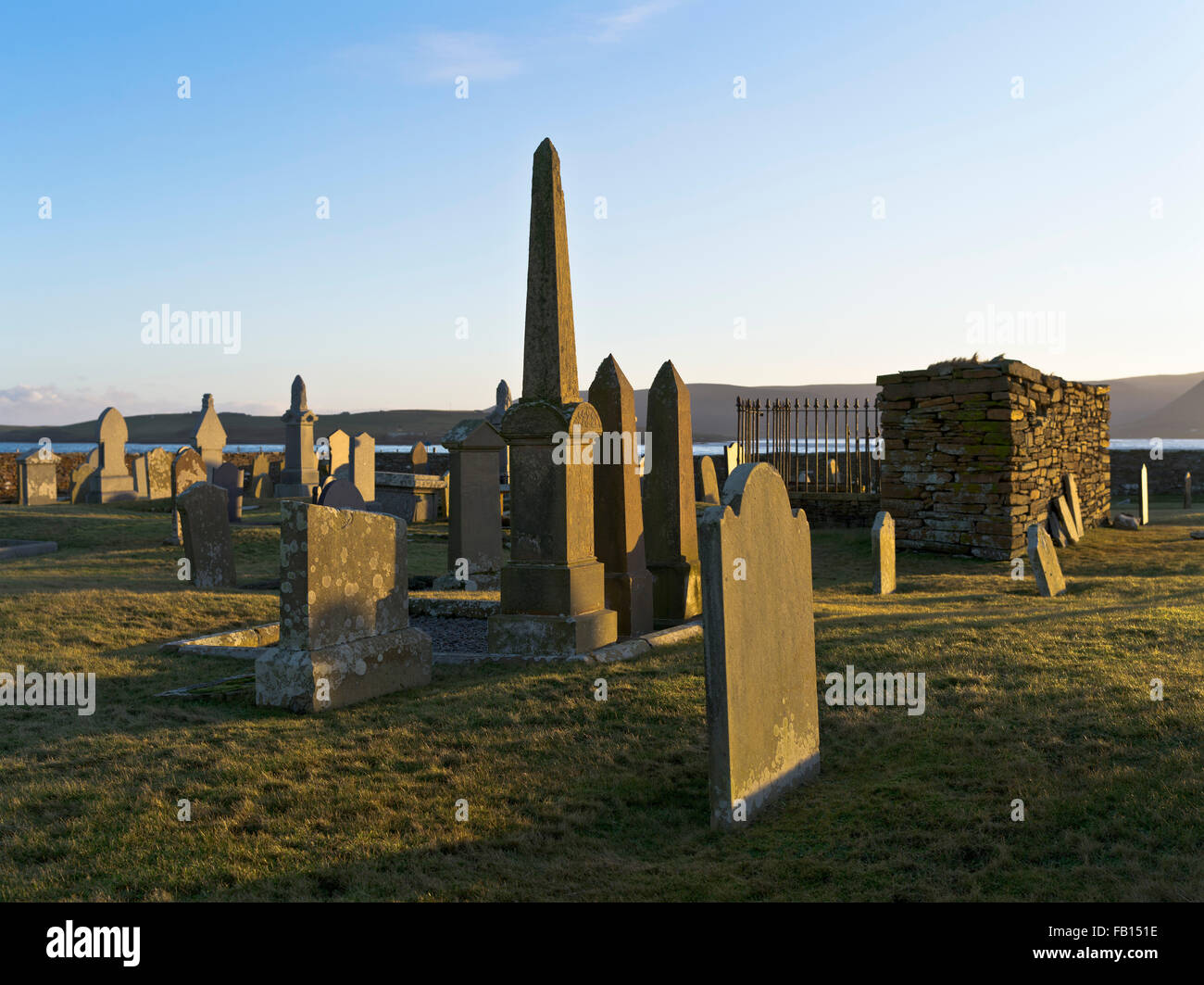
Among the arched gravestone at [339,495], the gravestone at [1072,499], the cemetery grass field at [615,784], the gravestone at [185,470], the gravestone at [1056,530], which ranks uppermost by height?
the gravestone at [185,470]

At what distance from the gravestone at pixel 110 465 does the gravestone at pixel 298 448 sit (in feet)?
12.1

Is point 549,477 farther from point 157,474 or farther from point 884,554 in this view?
point 157,474

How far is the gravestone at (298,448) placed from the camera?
73.9 feet

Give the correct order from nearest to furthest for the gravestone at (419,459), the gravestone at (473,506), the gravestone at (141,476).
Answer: the gravestone at (473,506) < the gravestone at (141,476) < the gravestone at (419,459)

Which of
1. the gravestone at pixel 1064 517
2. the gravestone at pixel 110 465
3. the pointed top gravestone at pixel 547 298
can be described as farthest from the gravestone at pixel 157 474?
the gravestone at pixel 1064 517

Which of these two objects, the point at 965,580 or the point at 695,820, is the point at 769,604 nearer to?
the point at 695,820

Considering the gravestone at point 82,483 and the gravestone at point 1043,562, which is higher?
the gravestone at point 82,483

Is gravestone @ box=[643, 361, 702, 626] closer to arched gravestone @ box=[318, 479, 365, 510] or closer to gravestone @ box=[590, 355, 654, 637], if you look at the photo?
gravestone @ box=[590, 355, 654, 637]

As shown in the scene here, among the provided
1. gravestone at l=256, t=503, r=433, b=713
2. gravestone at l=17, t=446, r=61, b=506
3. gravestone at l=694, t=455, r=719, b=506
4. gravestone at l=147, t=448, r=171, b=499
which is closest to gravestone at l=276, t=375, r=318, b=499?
gravestone at l=147, t=448, r=171, b=499

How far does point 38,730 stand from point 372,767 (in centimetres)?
234

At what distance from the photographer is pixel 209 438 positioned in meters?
20.1

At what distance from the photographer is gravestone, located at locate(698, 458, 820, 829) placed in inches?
156

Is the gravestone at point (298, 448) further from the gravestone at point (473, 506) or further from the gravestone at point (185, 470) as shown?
the gravestone at point (473, 506)
